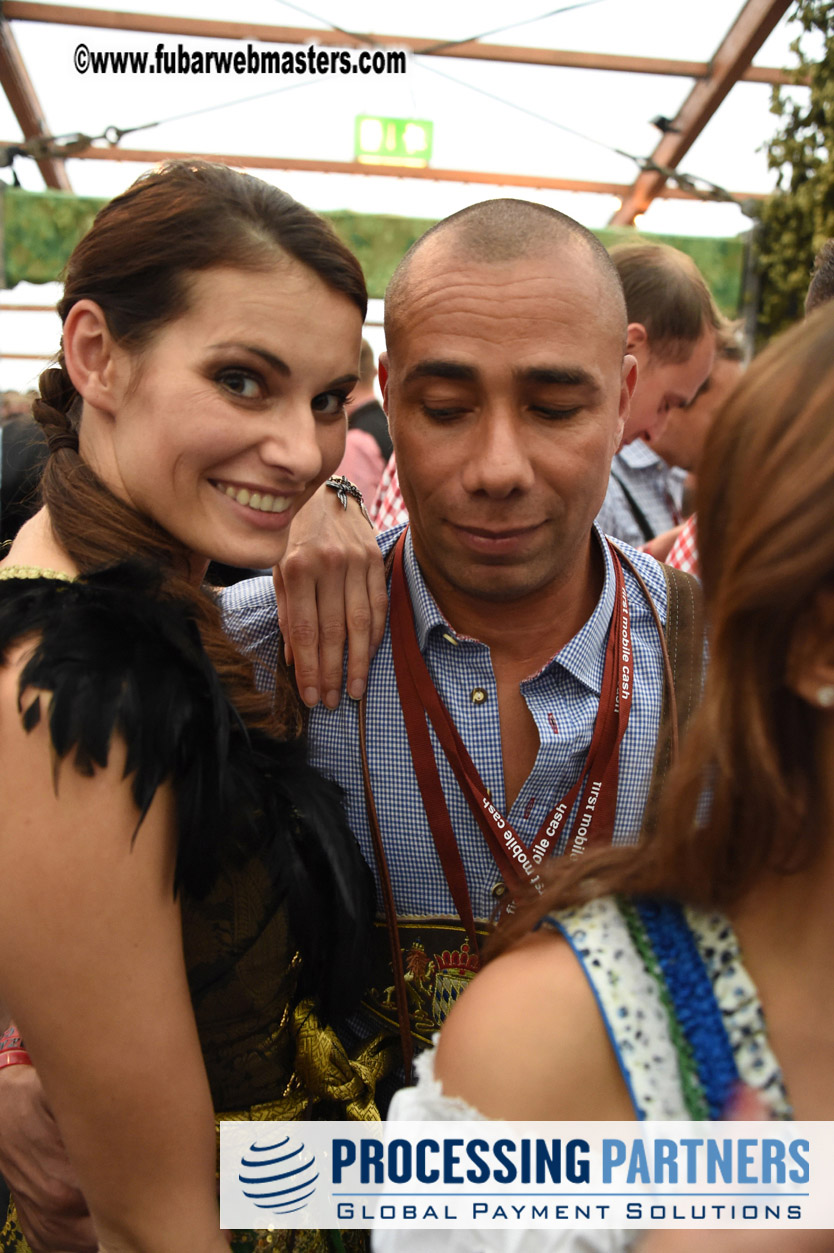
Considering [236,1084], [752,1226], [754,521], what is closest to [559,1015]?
[752,1226]

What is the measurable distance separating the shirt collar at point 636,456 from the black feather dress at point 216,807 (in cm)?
185

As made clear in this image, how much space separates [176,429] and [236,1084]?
792 millimetres

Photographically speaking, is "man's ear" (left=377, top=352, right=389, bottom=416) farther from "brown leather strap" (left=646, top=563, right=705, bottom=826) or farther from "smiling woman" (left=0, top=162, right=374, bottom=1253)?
"brown leather strap" (left=646, top=563, right=705, bottom=826)

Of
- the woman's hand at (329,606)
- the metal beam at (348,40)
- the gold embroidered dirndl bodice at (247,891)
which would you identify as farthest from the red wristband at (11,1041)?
the metal beam at (348,40)

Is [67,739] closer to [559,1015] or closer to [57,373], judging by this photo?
[559,1015]

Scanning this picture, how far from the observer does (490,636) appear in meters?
1.64

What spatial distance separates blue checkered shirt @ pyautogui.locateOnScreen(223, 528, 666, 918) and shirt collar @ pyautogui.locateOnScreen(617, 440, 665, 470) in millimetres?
1362

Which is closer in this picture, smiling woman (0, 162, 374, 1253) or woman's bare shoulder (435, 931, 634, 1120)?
woman's bare shoulder (435, 931, 634, 1120)

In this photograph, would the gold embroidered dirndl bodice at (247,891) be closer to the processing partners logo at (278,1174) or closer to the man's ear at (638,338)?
the processing partners logo at (278,1174)

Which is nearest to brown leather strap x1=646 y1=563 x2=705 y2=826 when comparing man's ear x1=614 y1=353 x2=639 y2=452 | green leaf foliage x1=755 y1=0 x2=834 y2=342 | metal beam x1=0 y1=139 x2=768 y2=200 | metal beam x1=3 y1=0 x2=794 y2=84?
man's ear x1=614 y1=353 x2=639 y2=452

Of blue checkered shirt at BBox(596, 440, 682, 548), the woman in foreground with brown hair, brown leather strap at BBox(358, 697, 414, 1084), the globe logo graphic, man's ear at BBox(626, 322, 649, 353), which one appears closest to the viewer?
the woman in foreground with brown hair

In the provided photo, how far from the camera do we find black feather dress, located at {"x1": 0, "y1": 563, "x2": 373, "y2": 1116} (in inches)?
40.6

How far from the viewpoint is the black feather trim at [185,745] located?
1.02m

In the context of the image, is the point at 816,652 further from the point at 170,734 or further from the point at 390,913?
the point at 390,913
